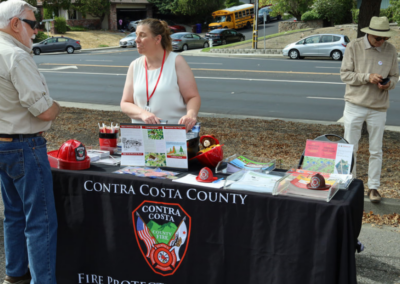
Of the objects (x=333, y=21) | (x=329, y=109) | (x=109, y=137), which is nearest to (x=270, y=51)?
(x=333, y=21)

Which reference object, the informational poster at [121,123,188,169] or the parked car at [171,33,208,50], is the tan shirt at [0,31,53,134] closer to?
the informational poster at [121,123,188,169]

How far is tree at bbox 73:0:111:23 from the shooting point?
176ft

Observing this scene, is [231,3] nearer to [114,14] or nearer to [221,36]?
[114,14]

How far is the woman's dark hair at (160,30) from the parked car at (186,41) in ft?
106

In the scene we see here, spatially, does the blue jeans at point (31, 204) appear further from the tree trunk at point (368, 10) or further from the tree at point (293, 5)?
the tree at point (293, 5)

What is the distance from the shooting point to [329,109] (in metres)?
12.0

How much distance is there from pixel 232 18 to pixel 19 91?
49.3 metres

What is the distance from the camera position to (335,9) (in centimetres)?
3975

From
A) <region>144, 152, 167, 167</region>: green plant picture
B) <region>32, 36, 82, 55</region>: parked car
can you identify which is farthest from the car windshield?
<region>144, 152, 167, 167</region>: green plant picture

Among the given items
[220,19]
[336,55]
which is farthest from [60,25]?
[336,55]

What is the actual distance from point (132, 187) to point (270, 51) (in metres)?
28.9

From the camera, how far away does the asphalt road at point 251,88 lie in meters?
12.0

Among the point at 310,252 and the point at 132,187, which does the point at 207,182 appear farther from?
the point at 310,252

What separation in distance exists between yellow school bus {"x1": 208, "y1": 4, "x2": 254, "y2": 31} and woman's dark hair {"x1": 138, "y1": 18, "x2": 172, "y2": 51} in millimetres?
46271
